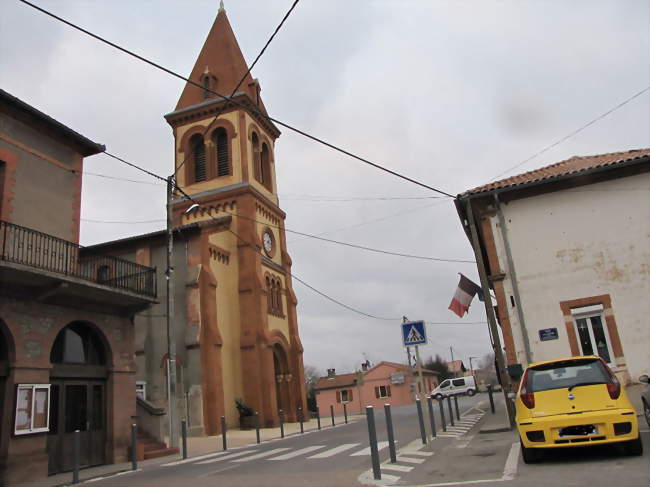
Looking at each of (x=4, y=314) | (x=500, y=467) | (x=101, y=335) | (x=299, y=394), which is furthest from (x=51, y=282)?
(x=299, y=394)

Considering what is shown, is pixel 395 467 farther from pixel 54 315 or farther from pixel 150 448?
pixel 150 448

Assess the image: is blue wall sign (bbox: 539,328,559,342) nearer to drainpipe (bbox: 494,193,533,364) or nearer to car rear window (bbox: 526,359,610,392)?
drainpipe (bbox: 494,193,533,364)

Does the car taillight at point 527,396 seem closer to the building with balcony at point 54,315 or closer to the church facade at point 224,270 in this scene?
the building with balcony at point 54,315

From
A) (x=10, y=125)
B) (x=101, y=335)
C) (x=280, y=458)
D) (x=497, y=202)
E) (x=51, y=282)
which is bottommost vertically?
(x=280, y=458)

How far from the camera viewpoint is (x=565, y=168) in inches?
690

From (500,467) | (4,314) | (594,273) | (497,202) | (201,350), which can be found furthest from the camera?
(201,350)

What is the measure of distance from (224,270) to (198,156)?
9582mm

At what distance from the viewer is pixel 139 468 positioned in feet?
41.4

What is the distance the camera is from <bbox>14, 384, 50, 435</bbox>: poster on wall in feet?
37.1

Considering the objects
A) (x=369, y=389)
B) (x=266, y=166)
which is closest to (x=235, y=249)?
(x=266, y=166)

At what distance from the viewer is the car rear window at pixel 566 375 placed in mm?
7464

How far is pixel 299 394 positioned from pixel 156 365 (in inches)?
358

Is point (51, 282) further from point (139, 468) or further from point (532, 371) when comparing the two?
point (532, 371)

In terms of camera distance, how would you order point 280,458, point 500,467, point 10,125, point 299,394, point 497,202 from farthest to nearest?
point 299,394, point 497,202, point 10,125, point 280,458, point 500,467
